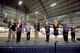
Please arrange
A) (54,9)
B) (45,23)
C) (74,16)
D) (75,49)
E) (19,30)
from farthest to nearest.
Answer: (54,9) < (74,16) < (45,23) < (19,30) < (75,49)

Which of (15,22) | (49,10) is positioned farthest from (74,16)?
(15,22)

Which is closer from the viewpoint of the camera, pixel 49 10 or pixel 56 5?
pixel 56 5

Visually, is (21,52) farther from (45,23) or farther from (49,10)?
(49,10)

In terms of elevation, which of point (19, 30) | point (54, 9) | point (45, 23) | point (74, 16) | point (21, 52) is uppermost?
point (54, 9)

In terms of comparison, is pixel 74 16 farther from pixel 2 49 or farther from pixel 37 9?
pixel 2 49

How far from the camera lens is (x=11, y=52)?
478 cm

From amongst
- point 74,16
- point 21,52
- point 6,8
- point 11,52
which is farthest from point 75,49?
point 6,8

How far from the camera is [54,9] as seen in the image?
14.3 meters

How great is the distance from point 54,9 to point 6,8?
7440 mm

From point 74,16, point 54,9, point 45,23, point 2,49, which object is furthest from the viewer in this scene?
point 54,9

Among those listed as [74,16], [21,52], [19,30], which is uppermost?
[74,16]

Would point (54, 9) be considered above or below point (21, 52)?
above

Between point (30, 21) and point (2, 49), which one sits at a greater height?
point (30, 21)

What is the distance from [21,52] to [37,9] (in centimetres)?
1254
